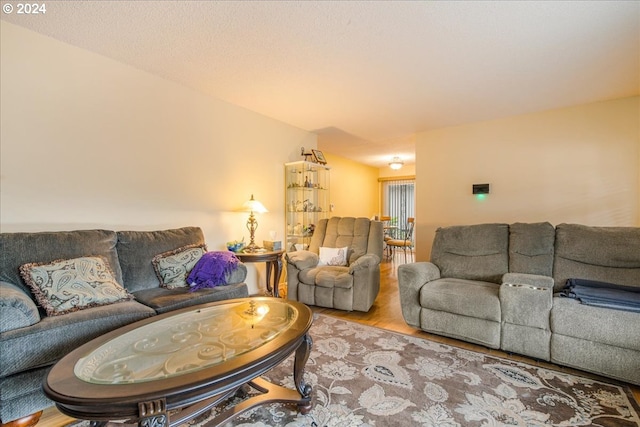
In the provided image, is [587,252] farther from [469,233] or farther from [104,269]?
[104,269]

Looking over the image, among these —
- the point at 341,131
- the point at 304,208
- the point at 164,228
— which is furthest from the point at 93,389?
the point at 341,131

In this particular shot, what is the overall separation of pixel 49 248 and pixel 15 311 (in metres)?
0.66

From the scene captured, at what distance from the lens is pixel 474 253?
2936mm

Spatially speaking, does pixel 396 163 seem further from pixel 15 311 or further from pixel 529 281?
pixel 15 311

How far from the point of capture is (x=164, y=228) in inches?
121

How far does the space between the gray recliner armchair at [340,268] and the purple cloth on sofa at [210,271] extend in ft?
3.33

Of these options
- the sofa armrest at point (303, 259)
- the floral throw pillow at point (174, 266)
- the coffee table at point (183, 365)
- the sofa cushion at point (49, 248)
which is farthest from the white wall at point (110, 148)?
the coffee table at point (183, 365)

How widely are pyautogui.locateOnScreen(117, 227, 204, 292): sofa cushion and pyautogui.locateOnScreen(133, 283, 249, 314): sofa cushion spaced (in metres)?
0.11

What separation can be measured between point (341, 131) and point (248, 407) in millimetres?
4215

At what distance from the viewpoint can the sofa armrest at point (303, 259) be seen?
3480 millimetres

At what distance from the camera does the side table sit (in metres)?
3.32

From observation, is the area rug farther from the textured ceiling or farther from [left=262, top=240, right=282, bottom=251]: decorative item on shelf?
the textured ceiling

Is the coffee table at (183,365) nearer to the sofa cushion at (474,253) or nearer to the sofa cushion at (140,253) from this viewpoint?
the sofa cushion at (140,253)

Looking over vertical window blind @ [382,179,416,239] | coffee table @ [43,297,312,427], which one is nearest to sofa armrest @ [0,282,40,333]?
coffee table @ [43,297,312,427]
